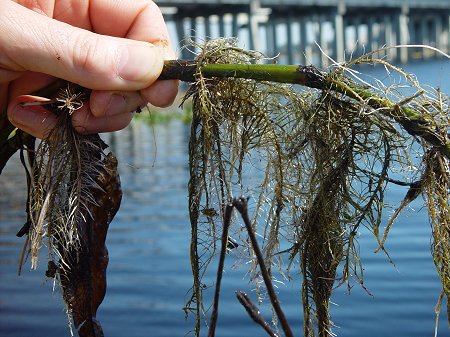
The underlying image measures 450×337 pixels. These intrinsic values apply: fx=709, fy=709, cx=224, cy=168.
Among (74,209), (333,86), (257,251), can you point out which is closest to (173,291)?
(74,209)

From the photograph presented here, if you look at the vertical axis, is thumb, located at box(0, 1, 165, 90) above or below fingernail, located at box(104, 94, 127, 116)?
above

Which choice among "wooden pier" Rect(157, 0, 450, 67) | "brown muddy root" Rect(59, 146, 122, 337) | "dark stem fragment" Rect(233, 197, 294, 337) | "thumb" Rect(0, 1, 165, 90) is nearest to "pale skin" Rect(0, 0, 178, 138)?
"thumb" Rect(0, 1, 165, 90)

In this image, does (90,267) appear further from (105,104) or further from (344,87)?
(344,87)

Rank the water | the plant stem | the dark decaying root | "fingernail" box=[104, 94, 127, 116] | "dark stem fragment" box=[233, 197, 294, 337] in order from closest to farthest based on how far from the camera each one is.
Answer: "dark stem fragment" box=[233, 197, 294, 337] → the plant stem → the dark decaying root → "fingernail" box=[104, 94, 127, 116] → the water

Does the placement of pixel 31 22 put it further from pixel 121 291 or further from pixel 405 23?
pixel 405 23

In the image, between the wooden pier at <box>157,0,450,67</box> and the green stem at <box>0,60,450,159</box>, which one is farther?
the wooden pier at <box>157,0,450,67</box>

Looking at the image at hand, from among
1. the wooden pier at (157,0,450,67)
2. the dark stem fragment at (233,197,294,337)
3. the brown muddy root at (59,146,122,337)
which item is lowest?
the dark stem fragment at (233,197,294,337)

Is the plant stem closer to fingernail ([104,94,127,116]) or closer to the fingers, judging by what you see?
fingernail ([104,94,127,116])
